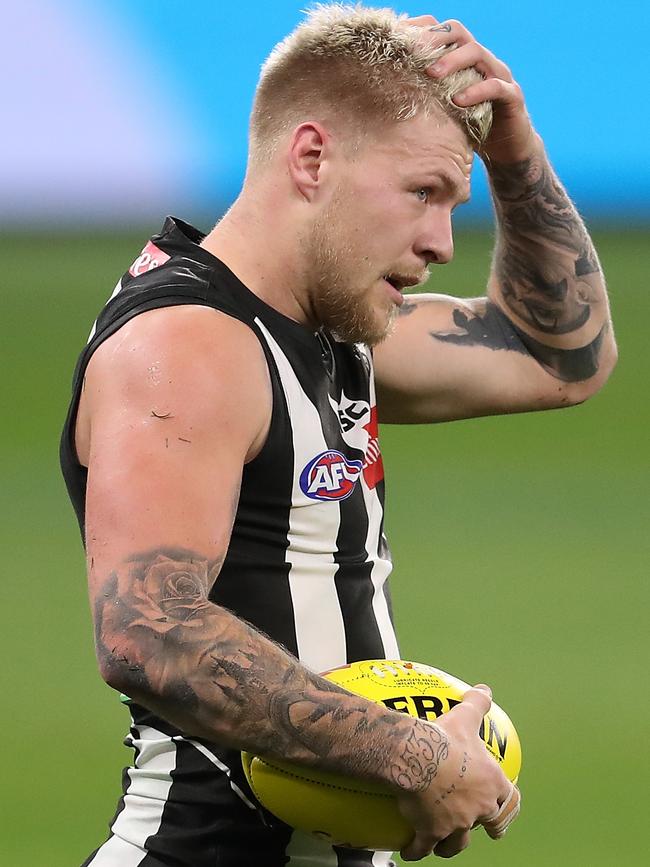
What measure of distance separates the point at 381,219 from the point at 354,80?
268 millimetres

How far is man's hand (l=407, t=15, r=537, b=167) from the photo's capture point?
2.88m

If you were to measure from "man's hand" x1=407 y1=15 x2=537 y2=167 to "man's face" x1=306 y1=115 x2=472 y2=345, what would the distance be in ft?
0.39

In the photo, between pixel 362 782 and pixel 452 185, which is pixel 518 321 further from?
pixel 362 782

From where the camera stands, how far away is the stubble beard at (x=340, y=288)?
9.14 ft

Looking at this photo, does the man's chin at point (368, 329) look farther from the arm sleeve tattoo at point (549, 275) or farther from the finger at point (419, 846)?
the finger at point (419, 846)

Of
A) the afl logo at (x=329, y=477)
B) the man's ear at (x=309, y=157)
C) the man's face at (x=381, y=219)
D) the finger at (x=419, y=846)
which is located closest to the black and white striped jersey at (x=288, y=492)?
the afl logo at (x=329, y=477)

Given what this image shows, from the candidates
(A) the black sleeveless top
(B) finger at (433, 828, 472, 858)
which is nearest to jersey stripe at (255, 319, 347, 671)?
(A) the black sleeveless top

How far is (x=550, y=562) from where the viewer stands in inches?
324

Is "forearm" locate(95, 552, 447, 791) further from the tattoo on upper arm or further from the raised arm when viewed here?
the tattoo on upper arm

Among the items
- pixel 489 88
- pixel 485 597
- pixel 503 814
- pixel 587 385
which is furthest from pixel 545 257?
pixel 485 597

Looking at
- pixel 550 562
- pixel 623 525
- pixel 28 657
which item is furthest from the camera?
pixel 623 525

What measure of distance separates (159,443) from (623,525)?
6.88m

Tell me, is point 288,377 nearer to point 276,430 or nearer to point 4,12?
point 276,430

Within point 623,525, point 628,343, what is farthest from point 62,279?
point 623,525
